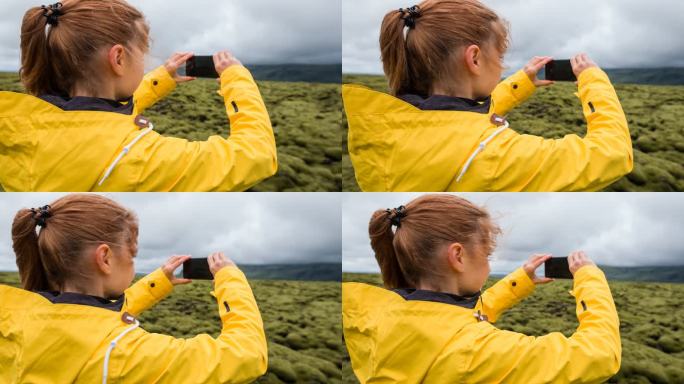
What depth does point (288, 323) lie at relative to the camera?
12.2 ft

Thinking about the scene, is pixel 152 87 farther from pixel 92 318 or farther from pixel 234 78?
pixel 92 318

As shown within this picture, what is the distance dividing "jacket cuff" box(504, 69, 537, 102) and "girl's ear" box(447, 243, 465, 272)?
0.52 meters

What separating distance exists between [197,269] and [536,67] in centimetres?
113

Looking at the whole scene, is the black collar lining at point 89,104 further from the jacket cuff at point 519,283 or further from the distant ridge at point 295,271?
the jacket cuff at point 519,283

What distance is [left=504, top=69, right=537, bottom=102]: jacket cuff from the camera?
125 inches

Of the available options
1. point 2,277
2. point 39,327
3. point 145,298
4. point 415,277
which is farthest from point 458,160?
point 2,277

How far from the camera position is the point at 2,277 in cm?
353

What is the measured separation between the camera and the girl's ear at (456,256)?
296cm

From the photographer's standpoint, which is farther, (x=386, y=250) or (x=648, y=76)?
(x=648, y=76)

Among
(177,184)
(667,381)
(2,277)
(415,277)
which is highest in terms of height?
(177,184)

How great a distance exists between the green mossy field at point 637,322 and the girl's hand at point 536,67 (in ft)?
3.00

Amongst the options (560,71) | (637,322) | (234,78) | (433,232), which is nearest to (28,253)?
(234,78)

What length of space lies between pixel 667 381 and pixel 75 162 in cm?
202

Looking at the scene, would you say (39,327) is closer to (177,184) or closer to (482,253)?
(177,184)
